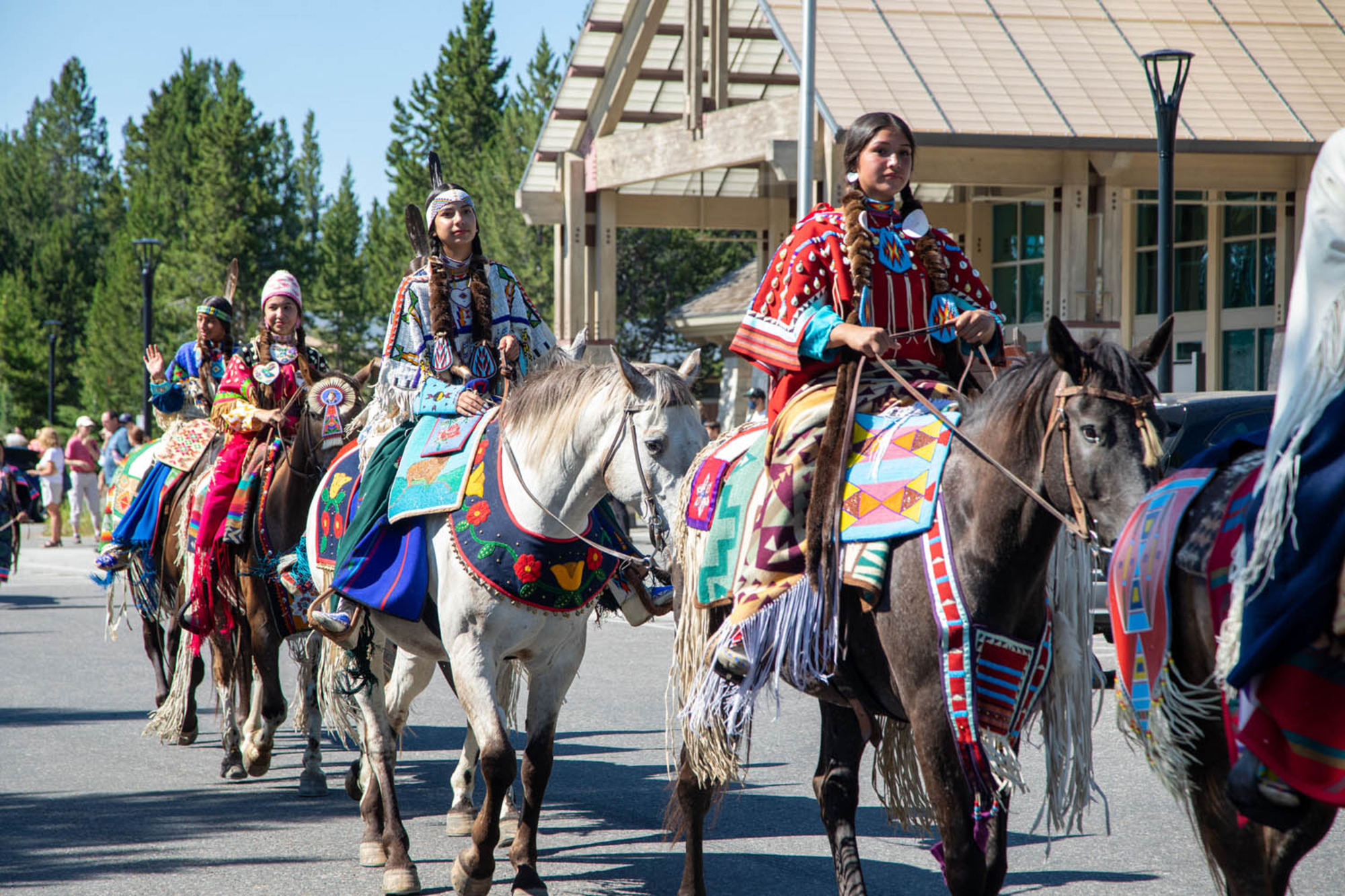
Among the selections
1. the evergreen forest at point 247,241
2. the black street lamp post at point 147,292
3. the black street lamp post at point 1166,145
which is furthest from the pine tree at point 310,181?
the black street lamp post at point 1166,145

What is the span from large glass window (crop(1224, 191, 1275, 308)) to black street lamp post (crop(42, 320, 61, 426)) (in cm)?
4335

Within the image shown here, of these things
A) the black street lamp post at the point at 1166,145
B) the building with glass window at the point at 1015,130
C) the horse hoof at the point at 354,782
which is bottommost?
the horse hoof at the point at 354,782

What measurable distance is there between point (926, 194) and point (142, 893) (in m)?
23.9

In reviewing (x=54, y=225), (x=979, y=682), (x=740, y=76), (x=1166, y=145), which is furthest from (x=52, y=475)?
(x=54, y=225)

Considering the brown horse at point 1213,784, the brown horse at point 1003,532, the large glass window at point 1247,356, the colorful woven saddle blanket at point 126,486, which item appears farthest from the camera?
the large glass window at point 1247,356

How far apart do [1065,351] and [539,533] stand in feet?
7.70

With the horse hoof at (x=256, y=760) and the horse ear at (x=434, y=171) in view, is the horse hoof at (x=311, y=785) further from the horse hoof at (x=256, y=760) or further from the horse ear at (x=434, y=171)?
the horse ear at (x=434, y=171)

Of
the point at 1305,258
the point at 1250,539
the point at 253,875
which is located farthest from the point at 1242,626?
the point at 253,875

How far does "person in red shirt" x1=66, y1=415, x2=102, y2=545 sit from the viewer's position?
2380 centimetres

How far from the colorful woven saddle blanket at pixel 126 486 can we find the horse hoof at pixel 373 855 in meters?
4.38

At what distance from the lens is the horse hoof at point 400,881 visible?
532 centimetres

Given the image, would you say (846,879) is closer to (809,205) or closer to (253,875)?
(253,875)

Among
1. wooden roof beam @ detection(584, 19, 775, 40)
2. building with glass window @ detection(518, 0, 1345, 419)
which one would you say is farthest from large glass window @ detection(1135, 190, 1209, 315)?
wooden roof beam @ detection(584, 19, 775, 40)

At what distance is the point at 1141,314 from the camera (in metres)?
25.8
